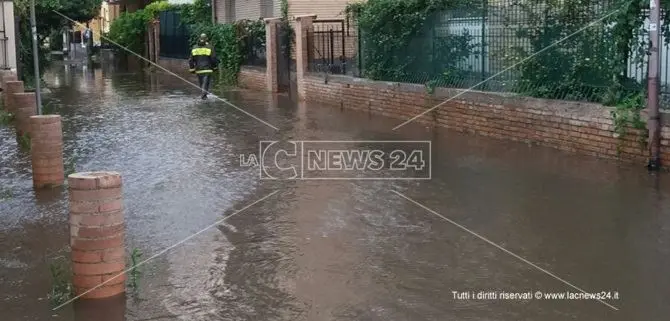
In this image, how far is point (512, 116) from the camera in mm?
11852

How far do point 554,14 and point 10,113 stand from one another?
34.3 ft

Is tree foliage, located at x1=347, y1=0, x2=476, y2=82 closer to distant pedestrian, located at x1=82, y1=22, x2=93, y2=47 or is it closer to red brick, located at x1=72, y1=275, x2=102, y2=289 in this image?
red brick, located at x1=72, y1=275, x2=102, y2=289

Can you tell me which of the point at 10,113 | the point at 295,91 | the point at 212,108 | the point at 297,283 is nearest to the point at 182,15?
the point at 295,91

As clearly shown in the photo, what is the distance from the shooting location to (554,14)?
1132cm

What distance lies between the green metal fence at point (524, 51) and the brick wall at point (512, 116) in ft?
0.81

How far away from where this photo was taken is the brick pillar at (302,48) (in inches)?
789

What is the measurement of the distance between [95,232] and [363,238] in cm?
249

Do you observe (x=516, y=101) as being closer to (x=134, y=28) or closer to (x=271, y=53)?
(x=271, y=53)

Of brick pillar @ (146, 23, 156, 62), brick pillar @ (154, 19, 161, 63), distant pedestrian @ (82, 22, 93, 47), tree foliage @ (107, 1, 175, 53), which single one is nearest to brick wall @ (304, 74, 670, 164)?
brick pillar @ (154, 19, 161, 63)

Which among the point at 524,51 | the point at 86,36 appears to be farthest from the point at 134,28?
the point at 524,51

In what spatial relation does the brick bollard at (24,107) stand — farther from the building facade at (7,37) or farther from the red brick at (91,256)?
the red brick at (91,256)

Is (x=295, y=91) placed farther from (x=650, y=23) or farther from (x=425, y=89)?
(x=650, y=23)

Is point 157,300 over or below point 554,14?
below


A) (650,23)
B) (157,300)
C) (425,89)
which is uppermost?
(650,23)
